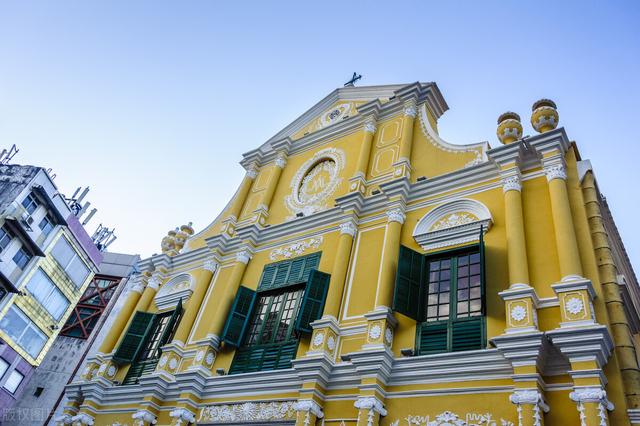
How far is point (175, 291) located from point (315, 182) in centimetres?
553

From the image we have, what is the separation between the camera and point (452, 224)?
10.7 m

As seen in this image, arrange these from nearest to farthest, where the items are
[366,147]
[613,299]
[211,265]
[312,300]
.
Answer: [613,299] → [312,300] → [366,147] → [211,265]

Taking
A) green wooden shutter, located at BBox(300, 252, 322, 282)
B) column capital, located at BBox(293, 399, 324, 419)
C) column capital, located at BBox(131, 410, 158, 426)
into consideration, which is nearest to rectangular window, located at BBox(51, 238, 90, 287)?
column capital, located at BBox(131, 410, 158, 426)

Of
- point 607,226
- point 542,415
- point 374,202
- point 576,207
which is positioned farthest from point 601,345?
point 374,202

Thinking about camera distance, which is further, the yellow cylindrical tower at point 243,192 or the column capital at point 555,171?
the yellow cylindrical tower at point 243,192

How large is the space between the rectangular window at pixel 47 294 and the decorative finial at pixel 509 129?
2313cm

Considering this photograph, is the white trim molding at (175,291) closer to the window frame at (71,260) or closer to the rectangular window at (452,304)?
the rectangular window at (452,304)

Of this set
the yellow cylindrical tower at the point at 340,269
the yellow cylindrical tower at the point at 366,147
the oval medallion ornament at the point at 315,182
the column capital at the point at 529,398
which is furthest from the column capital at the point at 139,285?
the column capital at the point at 529,398

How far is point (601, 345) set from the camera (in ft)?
22.4

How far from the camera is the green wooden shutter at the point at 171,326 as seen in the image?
13.2 meters

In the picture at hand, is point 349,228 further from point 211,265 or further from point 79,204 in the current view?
point 79,204

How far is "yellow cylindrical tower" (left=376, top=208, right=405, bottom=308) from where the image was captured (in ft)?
32.3

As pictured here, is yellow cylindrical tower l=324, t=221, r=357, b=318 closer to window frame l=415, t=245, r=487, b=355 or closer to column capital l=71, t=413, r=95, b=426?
window frame l=415, t=245, r=487, b=355

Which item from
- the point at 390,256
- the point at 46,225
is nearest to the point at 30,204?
the point at 46,225
